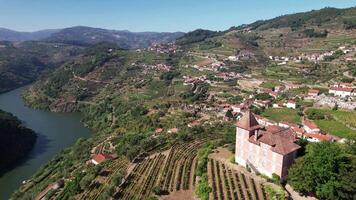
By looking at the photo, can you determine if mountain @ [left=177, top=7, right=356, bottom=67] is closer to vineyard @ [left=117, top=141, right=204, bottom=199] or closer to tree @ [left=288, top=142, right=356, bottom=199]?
vineyard @ [left=117, top=141, right=204, bottom=199]

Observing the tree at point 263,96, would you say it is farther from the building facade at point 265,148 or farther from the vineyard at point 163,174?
the building facade at point 265,148

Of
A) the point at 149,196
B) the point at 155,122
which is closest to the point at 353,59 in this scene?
the point at 155,122

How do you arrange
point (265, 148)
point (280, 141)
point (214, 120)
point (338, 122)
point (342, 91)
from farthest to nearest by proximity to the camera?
1. point (214, 120)
2. point (342, 91)
3. point (338, 122)
4. point (265, 148)
5. point (280, 141)

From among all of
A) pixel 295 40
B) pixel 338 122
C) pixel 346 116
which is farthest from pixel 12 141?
pixel 295 40

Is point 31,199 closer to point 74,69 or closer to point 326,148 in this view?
point 326,148

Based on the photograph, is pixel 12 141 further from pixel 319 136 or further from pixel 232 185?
pixel 319 136

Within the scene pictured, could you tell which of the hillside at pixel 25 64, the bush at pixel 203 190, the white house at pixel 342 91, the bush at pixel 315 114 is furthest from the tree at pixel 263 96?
the hillside at pixel 25 64
